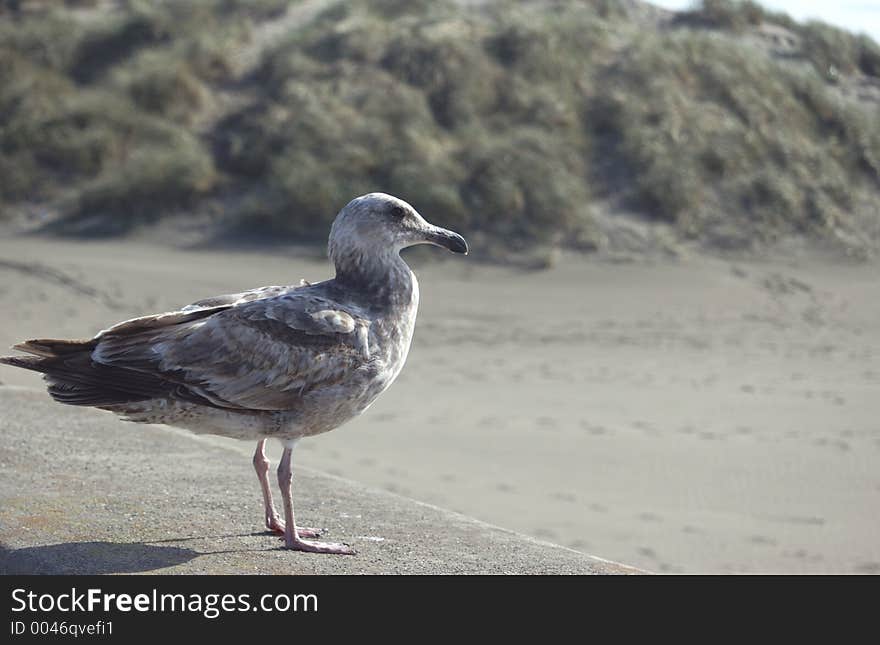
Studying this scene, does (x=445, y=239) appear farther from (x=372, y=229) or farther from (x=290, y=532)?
(x=290, y=532)

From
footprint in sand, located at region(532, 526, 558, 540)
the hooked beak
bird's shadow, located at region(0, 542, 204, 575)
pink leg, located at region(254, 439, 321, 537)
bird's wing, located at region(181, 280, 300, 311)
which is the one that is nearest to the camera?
bird's shadow, located at region(0, 542, 204, 575)

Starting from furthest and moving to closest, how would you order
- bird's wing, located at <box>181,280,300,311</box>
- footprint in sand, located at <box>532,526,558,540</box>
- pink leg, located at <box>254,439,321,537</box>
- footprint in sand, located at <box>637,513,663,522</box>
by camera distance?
footprint in sand, located at <box>637,513,663,522</box> → footprint in sand, located at <box>532,526,558,540</box> → pink leg, located at <box>254,439,321,537</box> → bird's wing, located at <box>181,280,300,311</box>

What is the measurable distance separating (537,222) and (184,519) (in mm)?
13349

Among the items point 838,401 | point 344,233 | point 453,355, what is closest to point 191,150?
point 453,355

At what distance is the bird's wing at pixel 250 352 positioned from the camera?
5309mm

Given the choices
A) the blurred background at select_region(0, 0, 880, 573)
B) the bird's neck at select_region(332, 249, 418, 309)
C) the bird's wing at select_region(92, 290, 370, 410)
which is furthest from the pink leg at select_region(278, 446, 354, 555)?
the blurred background at select_region(0, 0, 880, 573)

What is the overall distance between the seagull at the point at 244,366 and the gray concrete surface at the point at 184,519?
0.35 metres

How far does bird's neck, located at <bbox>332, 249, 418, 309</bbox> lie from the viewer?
5730 millimetres

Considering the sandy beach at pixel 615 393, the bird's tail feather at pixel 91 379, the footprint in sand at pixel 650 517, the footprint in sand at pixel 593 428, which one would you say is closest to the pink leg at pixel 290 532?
the bird's tail feather at pixel 91 379

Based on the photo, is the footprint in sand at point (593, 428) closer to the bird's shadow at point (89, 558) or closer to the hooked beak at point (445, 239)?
the hooked beak at point (445, 239)

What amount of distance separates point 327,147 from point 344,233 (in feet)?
46.1

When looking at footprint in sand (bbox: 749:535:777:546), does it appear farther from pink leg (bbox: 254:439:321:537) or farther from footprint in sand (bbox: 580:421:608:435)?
pink leg (bbox: 254:439:321:537)

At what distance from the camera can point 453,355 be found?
1502 centimetres

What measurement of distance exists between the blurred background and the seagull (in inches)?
176
